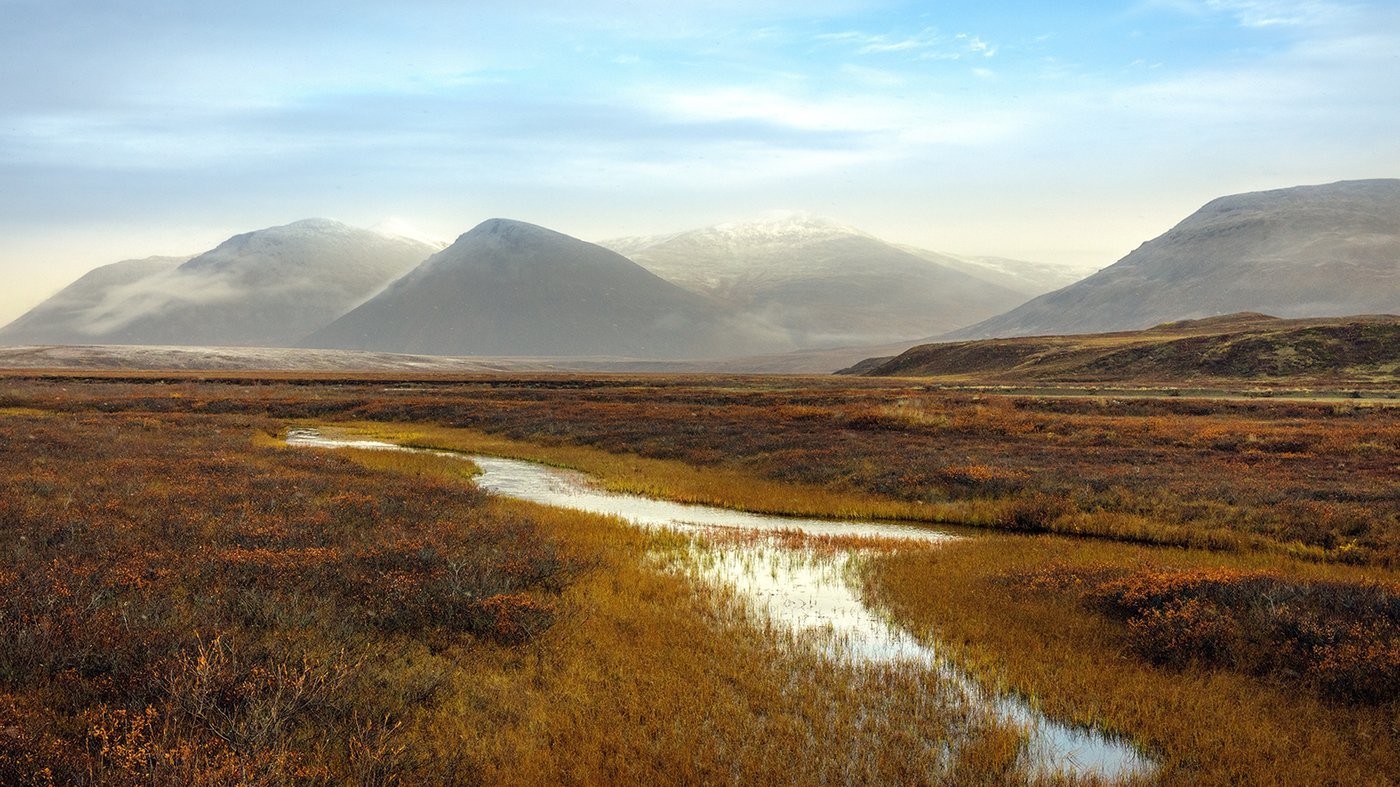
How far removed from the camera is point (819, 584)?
15641 millimetres

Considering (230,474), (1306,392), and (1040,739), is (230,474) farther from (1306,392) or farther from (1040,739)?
Answer: (1306,392)

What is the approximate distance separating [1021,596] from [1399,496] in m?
14.3

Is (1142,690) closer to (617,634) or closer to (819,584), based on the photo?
(819,584)

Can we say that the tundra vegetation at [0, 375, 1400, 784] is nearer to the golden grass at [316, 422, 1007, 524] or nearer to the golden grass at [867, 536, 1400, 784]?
the golden grass at [867, 536, 1400, 784]

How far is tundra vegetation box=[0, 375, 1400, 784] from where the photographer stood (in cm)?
756

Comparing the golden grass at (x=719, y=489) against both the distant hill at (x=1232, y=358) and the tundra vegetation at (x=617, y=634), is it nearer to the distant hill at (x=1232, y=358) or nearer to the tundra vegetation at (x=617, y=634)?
the tundra vegetation at (x=617, y=634)

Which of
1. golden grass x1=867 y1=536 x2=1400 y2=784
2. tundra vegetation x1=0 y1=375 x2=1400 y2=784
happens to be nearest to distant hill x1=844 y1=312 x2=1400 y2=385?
tundra vegetation x1=0 y1=375 x2=1400 y2=784

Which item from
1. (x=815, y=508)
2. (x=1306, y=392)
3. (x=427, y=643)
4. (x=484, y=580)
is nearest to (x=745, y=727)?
(x=427, y=643)

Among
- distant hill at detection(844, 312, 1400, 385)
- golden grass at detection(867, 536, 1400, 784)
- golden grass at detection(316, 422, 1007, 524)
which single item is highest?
distant hill at detection(844, 312, 1400, 385)

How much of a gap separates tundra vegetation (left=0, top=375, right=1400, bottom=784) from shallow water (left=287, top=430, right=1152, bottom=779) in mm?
401

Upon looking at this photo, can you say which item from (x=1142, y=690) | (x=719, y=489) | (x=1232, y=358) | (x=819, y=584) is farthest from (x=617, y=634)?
(x=1232, y=358)

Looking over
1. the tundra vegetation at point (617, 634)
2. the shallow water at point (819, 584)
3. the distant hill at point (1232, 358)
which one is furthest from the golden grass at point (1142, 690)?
the distant hill at point (1232, 358)

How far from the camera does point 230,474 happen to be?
23266 mm

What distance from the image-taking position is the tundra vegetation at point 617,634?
756cm
